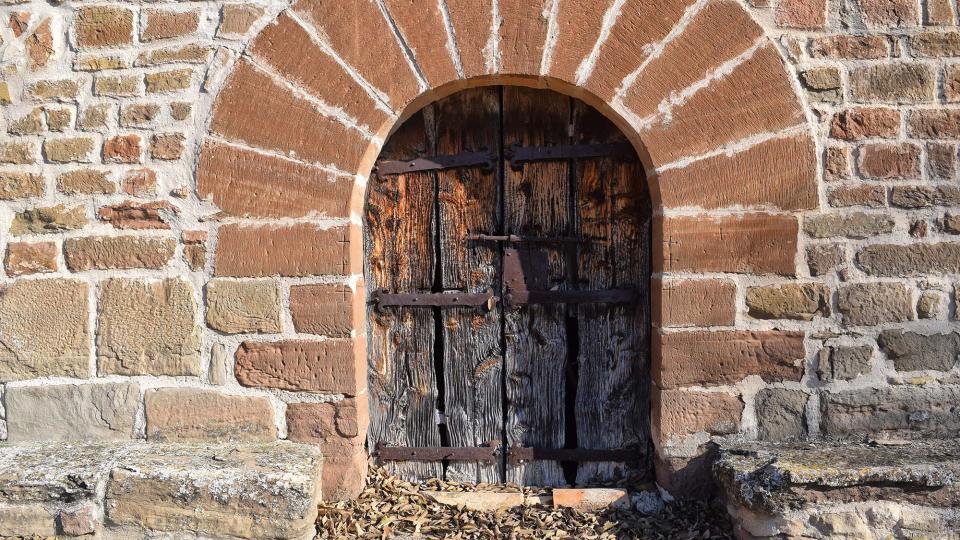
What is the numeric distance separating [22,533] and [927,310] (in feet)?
10.5

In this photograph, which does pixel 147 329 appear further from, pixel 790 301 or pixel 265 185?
pixel 790 301

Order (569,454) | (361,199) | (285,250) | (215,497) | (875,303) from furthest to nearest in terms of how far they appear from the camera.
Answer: (569,454) → (361,199) → (285,250) → (875,303) → (215,497)

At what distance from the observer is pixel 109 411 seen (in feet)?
8.38

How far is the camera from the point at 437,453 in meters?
2.78

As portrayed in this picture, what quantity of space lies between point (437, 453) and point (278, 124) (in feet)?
4.61

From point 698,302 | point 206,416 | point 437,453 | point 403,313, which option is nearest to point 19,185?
point 206,416

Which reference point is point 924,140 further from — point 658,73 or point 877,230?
point 658,73

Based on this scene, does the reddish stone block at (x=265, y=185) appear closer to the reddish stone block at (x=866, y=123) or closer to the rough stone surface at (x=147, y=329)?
the rough stone surface at (x=147, y=329)

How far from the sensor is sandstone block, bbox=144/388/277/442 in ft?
8.29

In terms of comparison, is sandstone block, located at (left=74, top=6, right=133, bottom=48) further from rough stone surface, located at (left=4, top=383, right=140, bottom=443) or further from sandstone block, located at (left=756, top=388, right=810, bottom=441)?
sandstone block, located at (left=756, top=388, right=810, bottom=441)

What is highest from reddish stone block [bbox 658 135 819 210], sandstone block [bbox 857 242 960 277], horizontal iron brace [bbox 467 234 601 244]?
reddish stone block [bbox 658 135 819 210]

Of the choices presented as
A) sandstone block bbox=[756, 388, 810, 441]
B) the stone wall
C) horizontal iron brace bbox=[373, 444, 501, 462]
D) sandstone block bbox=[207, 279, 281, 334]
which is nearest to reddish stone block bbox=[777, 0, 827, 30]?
the stone wall

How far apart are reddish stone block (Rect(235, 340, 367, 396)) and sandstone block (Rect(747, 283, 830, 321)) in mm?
1440

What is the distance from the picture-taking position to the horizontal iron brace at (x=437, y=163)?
2699 mm
